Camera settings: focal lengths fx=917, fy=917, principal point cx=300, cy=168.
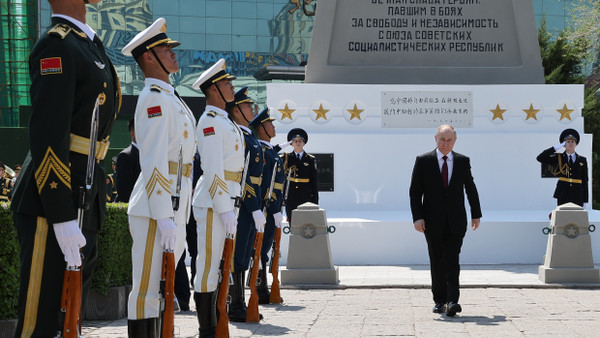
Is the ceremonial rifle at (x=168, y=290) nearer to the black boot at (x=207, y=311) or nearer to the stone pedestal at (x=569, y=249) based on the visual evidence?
the black boot at (x=207, y=311)

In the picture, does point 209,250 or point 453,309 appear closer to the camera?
point 209,250

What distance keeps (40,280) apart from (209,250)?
2.77 metres

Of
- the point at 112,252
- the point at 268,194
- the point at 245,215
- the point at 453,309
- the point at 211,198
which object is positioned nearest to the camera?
the point at 211,198

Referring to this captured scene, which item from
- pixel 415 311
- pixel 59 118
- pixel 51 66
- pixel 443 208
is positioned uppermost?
pixel 51 66

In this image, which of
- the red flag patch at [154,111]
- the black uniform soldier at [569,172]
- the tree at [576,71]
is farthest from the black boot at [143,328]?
the tree at [576,71]

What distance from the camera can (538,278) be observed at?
36.3ft

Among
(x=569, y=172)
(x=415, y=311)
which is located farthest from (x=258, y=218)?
(x=569, y=172)

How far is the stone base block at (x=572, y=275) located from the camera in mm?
10539

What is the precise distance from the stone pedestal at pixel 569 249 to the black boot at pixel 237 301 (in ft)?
14.2

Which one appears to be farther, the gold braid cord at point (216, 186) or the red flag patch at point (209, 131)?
the red flag patch at point (209, 131)

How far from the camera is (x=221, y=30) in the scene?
5656 centimetres

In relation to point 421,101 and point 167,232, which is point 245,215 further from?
point 421,101

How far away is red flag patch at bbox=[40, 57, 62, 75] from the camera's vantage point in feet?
12.4

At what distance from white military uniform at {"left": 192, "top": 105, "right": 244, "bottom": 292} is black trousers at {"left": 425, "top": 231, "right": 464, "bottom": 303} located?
2.64 meters
